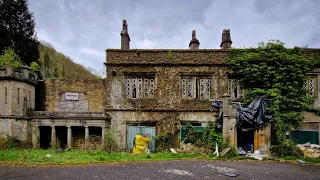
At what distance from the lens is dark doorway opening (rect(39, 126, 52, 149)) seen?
1360cm

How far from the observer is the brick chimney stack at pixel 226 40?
13.8 metres

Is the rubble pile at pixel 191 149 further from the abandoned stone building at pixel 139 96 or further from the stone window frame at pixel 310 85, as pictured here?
the stone window frame at pixel 310 85

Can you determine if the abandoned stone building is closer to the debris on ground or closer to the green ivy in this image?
the green ivy

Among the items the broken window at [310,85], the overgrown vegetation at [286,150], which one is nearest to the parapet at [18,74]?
the overgrown vegetation at [286,150]

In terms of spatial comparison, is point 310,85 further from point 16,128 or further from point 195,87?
point 16,128

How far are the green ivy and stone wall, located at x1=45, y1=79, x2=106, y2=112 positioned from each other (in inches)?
377

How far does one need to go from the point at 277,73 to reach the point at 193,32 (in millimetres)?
6478

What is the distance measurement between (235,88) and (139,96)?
6.89 meters

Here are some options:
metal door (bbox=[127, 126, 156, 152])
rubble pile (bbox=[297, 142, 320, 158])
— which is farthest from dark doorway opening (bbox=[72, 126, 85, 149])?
rubble pile (bbox=[297, 142, 320, 158])

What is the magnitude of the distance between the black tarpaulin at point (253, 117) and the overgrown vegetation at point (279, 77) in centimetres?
62

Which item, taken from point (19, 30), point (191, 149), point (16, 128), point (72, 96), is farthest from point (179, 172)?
point (19, 30)

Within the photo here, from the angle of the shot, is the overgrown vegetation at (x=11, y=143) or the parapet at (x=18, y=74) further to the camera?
the parapet at (x=18, y=74)

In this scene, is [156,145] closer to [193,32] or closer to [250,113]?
[250,113]

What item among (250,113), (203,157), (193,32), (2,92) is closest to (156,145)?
(203,157)
